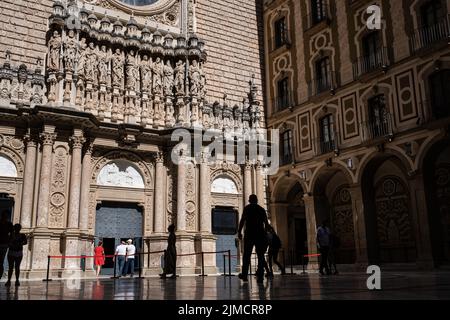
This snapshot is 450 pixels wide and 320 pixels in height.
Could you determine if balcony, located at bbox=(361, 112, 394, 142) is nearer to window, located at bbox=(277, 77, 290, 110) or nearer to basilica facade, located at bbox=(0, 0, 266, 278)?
window, located at bbox=(277, 77, 290, 110)

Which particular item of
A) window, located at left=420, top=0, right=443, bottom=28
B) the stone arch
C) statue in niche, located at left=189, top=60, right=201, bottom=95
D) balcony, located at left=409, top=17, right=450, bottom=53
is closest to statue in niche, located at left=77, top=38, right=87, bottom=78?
the stone arch

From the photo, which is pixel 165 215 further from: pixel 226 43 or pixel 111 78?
pixel 226 43

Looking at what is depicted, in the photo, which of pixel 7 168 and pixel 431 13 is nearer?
pixel 7 168

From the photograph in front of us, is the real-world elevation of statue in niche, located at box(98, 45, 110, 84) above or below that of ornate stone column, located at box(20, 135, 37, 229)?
above

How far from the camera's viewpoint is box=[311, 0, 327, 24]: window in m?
20.8

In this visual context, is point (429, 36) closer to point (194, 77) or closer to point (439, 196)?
point (439, 196)

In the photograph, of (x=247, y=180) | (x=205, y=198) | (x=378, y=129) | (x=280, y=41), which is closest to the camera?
(x=378, y=129)

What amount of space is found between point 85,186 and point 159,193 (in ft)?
9.80

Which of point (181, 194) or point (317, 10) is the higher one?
point (317, 10)

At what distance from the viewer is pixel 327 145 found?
19469 millimetres

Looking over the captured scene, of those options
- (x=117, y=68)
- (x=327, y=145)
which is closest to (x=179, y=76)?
(x=117, y=68)

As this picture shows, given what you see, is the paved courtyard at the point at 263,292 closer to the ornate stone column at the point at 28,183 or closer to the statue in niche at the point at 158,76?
the ornate stone column at the point at 28,183

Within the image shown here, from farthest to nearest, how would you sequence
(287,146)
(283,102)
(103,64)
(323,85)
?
(283,102), (287,146), (323,85), (103,64)

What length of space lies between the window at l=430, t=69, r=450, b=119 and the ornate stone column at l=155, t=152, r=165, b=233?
34.1 ft
